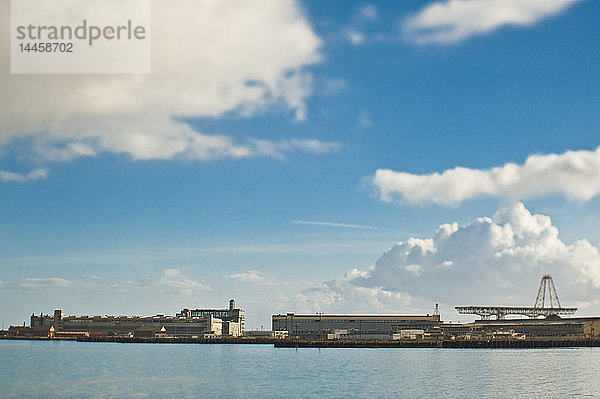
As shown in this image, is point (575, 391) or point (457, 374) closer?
point (575, 391)

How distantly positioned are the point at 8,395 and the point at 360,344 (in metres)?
135

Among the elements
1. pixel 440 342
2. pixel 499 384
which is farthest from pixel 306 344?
pixel 499 384

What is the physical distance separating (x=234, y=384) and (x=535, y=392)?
106ft

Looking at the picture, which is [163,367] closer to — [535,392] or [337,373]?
[337,373]

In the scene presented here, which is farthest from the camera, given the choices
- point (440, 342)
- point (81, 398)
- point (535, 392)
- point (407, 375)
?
point (440, 342)

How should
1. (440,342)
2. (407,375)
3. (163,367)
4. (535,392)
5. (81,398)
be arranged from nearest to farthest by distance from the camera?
(81,398), (535,392), (407,375), (163,367), (440,342)

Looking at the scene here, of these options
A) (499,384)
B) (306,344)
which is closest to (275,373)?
(499,384)

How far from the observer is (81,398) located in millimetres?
65625

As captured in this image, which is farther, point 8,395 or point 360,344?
point 360,344

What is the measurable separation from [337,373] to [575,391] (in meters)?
32.4

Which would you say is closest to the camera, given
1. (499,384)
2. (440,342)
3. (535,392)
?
(535,392)

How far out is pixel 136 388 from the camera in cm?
7362

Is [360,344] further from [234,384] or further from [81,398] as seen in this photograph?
[81,398]

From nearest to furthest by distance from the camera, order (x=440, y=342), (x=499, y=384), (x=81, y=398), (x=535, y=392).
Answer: (x=81, y=398)
(x=535, y=392)
(x=499, y=384)
(x=440, y=342)
